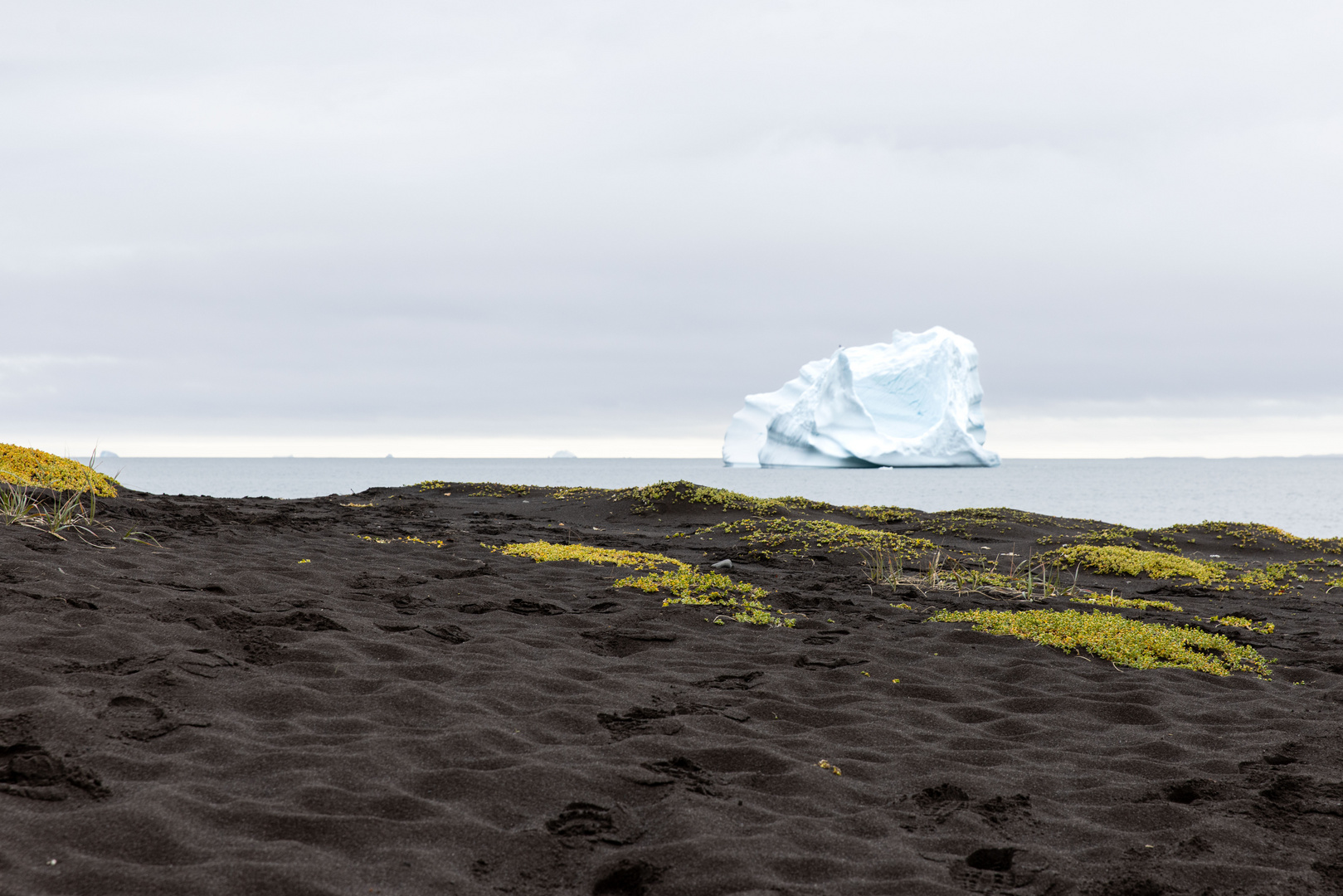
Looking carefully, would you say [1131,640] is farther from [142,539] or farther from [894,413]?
[894,413]

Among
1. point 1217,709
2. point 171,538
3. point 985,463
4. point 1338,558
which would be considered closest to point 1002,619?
point 1217,709

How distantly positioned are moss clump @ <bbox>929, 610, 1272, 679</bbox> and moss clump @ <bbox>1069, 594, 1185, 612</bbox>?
176 centimetres

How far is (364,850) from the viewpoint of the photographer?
126 inches

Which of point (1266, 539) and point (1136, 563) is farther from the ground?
point (1266, 539)

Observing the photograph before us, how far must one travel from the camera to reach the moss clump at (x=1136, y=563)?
1325cm

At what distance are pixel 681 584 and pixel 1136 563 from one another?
849 cm

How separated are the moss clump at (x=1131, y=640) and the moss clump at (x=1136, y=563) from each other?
17.2 feet

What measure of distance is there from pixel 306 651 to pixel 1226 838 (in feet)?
17.0

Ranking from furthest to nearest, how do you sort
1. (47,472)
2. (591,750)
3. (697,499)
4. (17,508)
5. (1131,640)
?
1. (697,499)
2. (47,472)
3. (17,508)
4. (1131,640)
5. (591,750)

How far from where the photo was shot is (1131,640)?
7656 millimetres

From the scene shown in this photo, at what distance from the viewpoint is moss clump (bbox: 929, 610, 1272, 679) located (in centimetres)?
734

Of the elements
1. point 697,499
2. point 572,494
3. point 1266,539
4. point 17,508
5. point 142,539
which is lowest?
point 142,539

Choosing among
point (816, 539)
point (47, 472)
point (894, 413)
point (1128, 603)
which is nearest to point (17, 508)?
point (47, 472)

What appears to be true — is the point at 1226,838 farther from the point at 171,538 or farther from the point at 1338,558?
the point at 1338,558
